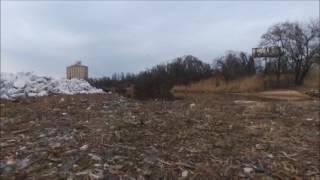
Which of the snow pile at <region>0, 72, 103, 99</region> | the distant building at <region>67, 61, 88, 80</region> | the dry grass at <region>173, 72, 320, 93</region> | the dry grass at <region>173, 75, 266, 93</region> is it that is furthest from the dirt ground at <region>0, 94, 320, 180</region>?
the dry grass at <region>173, 75, 266, 93</region>

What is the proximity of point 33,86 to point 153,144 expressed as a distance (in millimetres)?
7443

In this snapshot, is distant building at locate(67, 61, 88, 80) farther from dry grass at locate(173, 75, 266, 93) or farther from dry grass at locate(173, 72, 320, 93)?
dry grass at locate(173, 75, 266, 93)

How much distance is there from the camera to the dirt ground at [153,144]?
15.5 ft

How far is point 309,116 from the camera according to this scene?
8.60 metres

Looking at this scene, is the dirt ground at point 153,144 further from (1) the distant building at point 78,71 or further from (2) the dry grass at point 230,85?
(2) the dry grass at point 230,85

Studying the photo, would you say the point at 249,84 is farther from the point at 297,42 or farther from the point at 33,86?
the point at 33,86

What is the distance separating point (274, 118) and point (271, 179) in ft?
11.9

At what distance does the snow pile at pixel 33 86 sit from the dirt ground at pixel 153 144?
3.19 metres

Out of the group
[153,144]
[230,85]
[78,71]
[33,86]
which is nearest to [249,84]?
[230,85]

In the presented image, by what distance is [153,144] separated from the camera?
561cm

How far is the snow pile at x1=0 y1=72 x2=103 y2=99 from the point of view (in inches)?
450

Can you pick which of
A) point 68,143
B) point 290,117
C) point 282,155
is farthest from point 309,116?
point 68,143

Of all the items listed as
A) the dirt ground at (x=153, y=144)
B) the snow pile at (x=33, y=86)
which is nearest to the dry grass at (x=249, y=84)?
the snow pile at (x=33, y=86)

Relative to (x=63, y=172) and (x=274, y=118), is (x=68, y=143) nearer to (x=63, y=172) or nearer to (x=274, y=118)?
(x=63, y=172)
